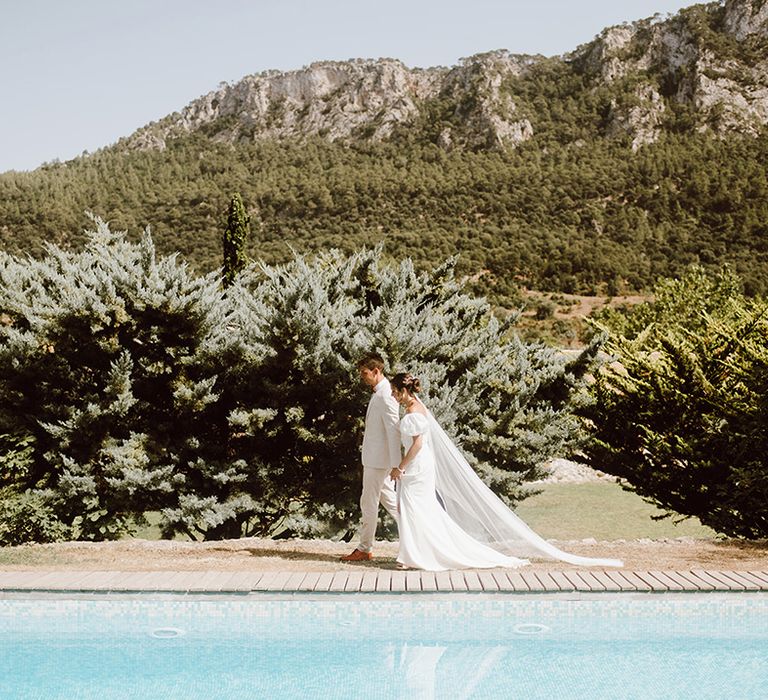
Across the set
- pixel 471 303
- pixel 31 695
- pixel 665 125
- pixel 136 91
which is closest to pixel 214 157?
pixel 665 125

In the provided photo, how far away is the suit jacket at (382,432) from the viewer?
6734mm

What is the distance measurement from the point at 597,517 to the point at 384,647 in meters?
7.79

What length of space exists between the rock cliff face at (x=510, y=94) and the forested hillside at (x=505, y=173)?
28 centimetres

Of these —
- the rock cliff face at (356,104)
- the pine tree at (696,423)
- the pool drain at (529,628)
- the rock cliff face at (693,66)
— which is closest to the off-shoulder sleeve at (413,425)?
the pool drain at (529,628)

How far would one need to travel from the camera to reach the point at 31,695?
506 centimetres

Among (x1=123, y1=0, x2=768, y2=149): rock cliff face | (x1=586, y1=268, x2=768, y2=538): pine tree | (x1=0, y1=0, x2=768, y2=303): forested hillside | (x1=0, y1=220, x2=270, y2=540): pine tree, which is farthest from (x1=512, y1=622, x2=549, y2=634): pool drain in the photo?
(x1=123, y1=0, x2=768, y2=149): rock cliff face

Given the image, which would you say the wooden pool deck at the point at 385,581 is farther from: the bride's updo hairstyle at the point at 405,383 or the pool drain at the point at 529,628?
the bride's updo hairstyle at the point at 405,383

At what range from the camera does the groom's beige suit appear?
6.74 metres

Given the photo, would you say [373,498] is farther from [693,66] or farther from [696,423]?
[693,66]

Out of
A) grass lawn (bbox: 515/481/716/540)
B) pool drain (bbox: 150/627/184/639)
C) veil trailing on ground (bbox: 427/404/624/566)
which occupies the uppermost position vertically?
veil trailing on ground (bbox: 427/404/624/566)

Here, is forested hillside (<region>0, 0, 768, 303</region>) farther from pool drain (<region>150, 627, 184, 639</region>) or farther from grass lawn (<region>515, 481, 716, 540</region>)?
pool drain (<region>150, 627, 184, 639</region>)

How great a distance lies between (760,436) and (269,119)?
323 ft

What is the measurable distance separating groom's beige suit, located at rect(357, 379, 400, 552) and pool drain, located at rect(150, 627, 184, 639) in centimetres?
189

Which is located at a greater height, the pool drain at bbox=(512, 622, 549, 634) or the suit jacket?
the suit jacket
